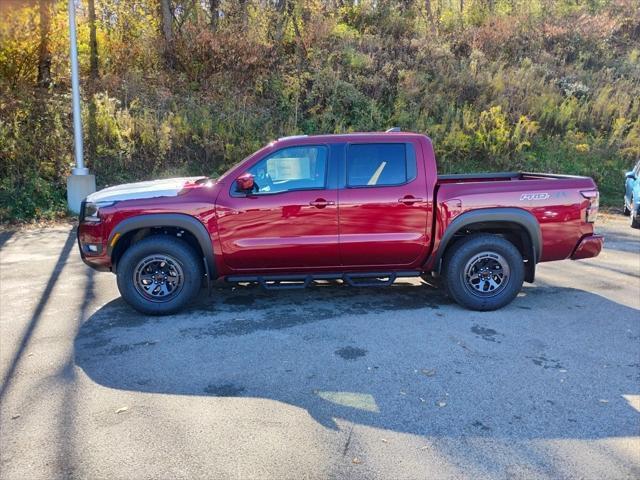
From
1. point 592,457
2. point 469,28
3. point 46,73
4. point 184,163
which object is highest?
point 469,28

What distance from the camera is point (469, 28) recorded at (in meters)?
20.6

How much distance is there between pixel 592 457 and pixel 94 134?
1296 centimetres

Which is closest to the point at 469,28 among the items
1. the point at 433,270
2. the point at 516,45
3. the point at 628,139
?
the point at 516,45

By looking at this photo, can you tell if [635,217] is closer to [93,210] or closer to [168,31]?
[93,210]

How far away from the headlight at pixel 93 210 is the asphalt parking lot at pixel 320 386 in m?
1.02

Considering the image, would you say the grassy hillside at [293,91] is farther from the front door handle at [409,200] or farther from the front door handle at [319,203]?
the front door handle at [409,200]

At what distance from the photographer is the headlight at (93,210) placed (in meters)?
5.45

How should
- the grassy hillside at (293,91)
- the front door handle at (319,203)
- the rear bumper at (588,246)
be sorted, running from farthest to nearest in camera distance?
the grassy hillside at (293,91)
the rear bumper at (588,246)
the front door handle at (319,203)

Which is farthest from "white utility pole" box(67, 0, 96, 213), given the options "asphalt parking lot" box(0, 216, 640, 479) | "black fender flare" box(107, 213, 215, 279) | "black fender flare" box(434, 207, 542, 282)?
"black fender flare" box(434, 207, 542, 282)

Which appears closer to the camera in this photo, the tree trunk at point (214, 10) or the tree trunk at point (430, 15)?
the tree trunk at point (214, 10)

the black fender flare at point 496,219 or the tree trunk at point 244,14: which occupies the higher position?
the tree trunk at point 244,14

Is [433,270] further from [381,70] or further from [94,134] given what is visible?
[381,70]

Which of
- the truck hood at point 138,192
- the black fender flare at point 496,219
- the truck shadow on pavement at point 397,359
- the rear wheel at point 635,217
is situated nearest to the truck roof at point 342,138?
the black fender flare at point 496,219

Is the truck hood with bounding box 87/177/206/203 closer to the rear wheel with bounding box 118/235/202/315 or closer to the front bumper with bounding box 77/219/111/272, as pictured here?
the front bumper with bounding box 77/219/111/272
